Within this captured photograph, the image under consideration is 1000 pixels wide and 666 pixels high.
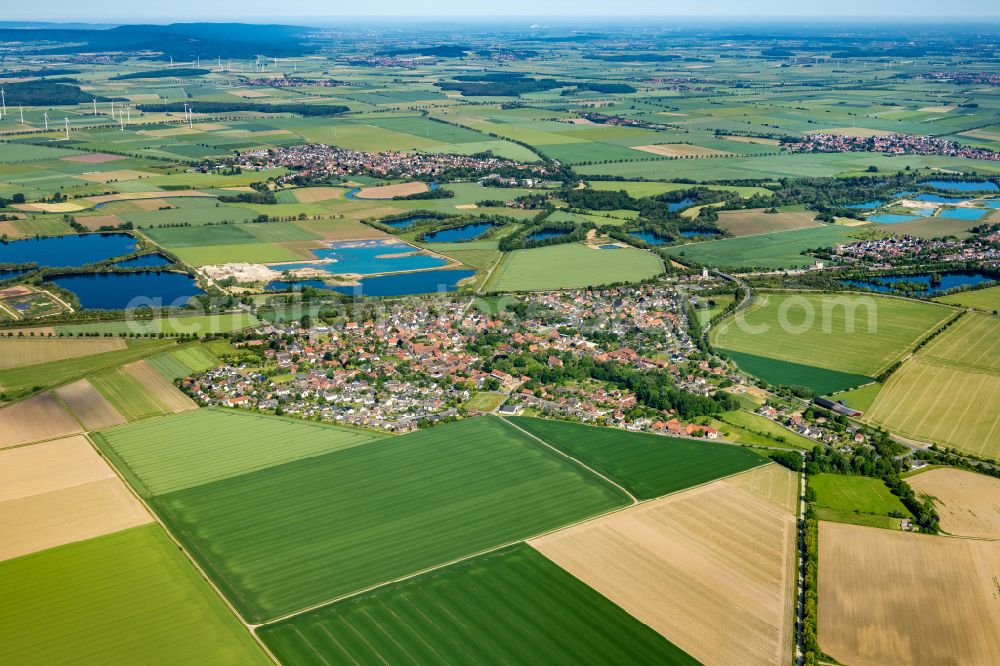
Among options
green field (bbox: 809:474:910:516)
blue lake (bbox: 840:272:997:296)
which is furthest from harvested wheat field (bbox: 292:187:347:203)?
green field (bbox: 809:474:910:516)

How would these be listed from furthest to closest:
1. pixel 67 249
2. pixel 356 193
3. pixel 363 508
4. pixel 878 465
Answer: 1. pixel 356 193
2. pixel 67 249
3. pixel 878 465
4. pixel 363 508

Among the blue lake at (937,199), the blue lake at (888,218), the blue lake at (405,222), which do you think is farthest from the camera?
the blue lake at (937,199)

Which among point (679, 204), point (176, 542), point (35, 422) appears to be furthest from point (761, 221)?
point (176, 542)

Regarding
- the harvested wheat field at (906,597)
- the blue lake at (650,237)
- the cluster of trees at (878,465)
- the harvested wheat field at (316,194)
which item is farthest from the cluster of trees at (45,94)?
the harvested wheat field at (906,597)

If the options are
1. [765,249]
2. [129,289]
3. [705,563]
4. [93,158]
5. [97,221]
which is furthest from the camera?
[93,158]

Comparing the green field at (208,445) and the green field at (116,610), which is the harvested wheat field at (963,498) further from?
the green field at (116,610)

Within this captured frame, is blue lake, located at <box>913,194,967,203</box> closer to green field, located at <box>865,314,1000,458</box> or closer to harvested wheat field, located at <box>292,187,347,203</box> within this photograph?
green field, located at <box>865,314,1000,458</box>

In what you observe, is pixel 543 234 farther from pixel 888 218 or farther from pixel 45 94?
pixel 45 94
